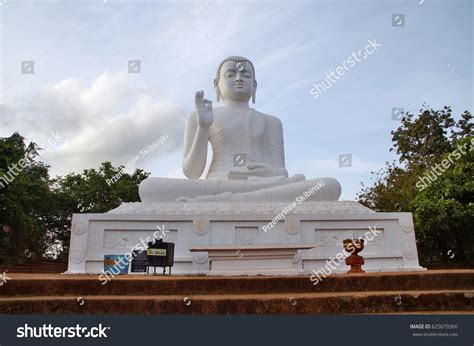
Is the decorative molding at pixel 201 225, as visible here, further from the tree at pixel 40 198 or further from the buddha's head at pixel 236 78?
the tree at pixel 40 198

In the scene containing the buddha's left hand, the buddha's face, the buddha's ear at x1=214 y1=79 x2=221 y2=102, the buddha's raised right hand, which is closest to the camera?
the buddha's raised right hand

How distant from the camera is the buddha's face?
1210 centimetres

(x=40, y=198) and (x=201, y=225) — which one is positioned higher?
(x=40, y=198)

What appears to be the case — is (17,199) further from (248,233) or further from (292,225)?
(292,225)

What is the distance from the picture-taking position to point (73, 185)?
26.7 meters

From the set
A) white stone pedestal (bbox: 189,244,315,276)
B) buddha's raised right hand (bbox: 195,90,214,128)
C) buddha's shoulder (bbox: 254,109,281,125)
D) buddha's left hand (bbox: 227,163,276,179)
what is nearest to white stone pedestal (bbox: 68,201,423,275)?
white stone pedestal (bbox: 189,244,315,276)

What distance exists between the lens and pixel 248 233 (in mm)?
8453

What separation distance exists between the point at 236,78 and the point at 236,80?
7 centimetres

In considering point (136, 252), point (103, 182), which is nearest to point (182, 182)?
point (136, 252)

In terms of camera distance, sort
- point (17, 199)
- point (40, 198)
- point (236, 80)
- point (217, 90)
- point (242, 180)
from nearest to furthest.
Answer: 1. point (242, 180)
2. point (236, 80)
3. point (217, 90)
4. point (17, 199)
5. point (40, 198)

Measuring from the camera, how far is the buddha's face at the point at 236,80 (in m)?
12.1

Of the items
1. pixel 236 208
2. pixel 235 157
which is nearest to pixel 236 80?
pixel 235 157

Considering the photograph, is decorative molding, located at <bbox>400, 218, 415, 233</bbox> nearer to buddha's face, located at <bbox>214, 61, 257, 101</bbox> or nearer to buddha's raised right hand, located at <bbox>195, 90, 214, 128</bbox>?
buddha's raised right hand, located at <bbox>195, 90, 214, 128</bbox>

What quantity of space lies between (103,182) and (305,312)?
23474mm
